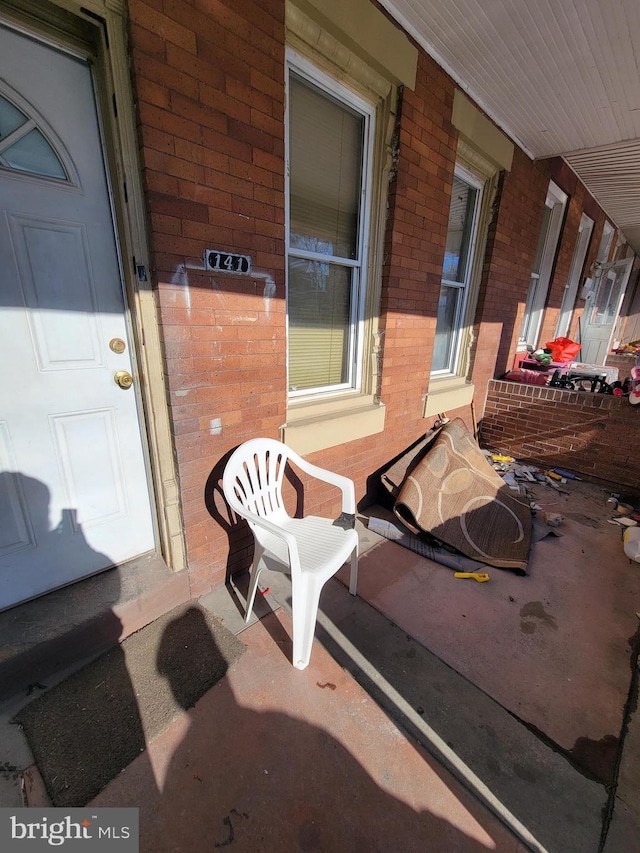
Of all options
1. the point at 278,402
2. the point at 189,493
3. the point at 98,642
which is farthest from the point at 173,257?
the point at 98,642

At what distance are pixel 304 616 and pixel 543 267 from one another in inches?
250

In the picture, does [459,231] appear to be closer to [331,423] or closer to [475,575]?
[331,423]

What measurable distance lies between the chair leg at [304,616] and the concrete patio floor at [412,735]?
0.31ft

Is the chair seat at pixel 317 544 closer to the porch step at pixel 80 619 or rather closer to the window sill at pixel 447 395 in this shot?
the porch step at pixel 80 619

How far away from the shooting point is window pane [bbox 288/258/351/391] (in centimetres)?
251

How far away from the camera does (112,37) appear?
4.82 ft

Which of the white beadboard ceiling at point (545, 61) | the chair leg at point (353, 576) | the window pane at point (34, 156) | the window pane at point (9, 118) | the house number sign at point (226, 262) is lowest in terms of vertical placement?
the chair leg at point (353, 576)

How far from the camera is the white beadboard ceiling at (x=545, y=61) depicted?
221cm

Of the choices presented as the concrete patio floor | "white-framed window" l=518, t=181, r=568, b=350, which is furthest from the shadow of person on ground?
"white-framed window" l=518, t=181, r=568, b=350

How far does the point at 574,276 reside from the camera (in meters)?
6.41

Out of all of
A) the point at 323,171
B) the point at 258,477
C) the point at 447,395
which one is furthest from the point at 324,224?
the point at 447,395

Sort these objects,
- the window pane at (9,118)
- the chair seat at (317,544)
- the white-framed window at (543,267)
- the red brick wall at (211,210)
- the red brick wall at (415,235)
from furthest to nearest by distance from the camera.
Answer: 1. the white-framed window at (543,267)
2. the red brick wall at (415,235)
3. the chair seat at (317,544)
4. the red brick wall at (211,210)
5. the window pane at (9,118)

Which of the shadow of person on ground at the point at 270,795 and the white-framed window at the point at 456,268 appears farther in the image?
the white-framed window at the point at 456,268
